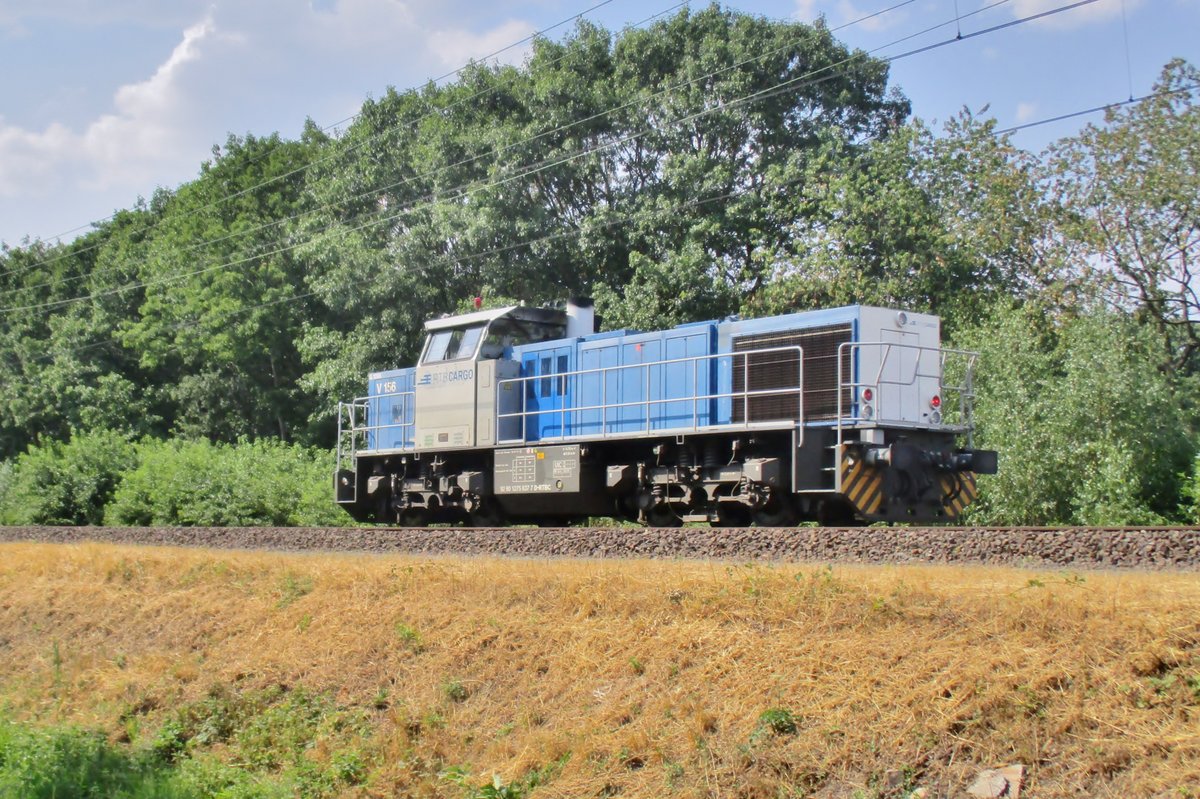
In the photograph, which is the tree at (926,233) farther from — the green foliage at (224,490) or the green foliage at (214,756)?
the green foliage at (214,756)

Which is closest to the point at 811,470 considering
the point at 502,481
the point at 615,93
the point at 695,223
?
the point at 502,481

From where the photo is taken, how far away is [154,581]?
13.5 m

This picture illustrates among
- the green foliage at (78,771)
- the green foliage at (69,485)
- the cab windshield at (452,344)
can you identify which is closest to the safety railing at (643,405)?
the cab windshield at (452,344)

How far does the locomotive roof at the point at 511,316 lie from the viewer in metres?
17.6

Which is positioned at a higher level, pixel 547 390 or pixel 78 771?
pixel 547 390

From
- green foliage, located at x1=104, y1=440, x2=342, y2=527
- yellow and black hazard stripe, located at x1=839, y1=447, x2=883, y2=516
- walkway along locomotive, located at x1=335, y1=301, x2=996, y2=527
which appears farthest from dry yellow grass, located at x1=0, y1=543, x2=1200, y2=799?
green foliage, located at x1=104, y1=440, x2=342, y2=527

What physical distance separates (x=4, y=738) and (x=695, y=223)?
71.3ft

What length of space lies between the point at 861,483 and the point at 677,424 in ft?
9.96

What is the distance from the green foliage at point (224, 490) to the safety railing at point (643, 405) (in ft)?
29.4

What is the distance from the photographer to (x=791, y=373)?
46.9 ft

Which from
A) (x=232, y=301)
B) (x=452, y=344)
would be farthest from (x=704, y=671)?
(x=232, y=301)

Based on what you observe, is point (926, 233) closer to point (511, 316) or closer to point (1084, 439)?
point (1084, 439)

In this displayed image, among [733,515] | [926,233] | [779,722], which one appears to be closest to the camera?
[779,722]

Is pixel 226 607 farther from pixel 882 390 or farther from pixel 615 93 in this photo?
pixel 615 93
